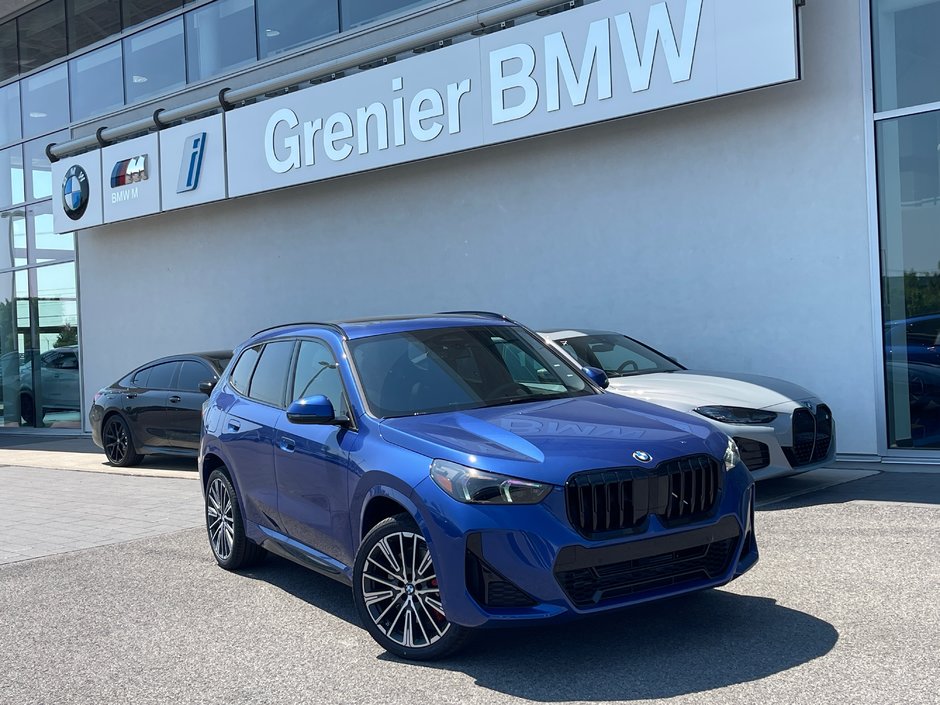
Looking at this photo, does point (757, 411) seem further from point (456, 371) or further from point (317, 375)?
point (317, 375)

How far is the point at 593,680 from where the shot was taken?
14.7 feet

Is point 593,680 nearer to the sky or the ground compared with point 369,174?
nearer to the ground

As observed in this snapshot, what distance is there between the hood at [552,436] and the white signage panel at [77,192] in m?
16.1

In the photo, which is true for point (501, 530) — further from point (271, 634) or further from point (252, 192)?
point (252, 192)

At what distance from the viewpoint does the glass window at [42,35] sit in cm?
2153

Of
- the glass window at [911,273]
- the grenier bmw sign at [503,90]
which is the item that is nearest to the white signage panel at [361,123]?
the grenier bmw sign at [503,90]

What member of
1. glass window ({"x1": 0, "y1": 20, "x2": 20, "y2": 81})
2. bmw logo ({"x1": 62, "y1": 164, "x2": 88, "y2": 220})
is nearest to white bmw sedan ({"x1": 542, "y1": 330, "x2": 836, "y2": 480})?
bmw logo ({"x1": 62, "y1": 164, "x2": 88, "y2": 220})

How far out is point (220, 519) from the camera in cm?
723

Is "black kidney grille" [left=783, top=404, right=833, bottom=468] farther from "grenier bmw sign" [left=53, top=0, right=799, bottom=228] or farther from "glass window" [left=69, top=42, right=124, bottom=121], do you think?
"glass window" [left=69, top=42, right=124, bottom=121]

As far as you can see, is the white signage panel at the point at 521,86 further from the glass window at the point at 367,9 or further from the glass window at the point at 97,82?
the glass window at the point at 97,82

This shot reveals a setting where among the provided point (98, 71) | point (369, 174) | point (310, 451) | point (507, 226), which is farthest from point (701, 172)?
point (98, 71)

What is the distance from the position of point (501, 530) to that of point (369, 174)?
37.7 ft

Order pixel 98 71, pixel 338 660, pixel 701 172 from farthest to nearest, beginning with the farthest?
pixel 98 71 < pixel 701 172 < pixel 338 660

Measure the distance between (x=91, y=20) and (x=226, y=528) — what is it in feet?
55.1
